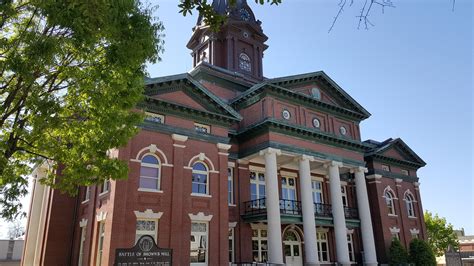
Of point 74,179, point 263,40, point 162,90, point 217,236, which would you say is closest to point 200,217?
point 217,236

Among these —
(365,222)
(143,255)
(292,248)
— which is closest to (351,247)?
(365,222)

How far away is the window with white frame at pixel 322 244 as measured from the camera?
90.6 ft

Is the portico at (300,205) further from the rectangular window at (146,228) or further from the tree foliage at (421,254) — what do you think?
the rectangular window at (146,228)

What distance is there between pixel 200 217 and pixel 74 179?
30.6 feet

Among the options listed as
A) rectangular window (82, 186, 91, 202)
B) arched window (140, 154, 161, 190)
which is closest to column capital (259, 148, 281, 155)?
arched window (140, 154, 161, 190)

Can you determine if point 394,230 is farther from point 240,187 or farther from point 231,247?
point 231,247

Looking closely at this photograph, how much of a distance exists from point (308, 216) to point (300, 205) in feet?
10.4

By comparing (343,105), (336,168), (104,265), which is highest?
(343,105)

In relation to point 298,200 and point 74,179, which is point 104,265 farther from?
point 298,200

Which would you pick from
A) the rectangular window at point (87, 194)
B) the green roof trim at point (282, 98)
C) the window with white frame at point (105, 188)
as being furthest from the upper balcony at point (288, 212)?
the rectangular window at point (87, 194)

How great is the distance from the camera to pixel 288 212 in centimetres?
2533

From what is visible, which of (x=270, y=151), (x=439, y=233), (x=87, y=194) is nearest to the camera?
(x=87, y=194)

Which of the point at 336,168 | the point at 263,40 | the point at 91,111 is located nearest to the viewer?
the point at 91,111

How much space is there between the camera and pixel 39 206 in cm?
2742
